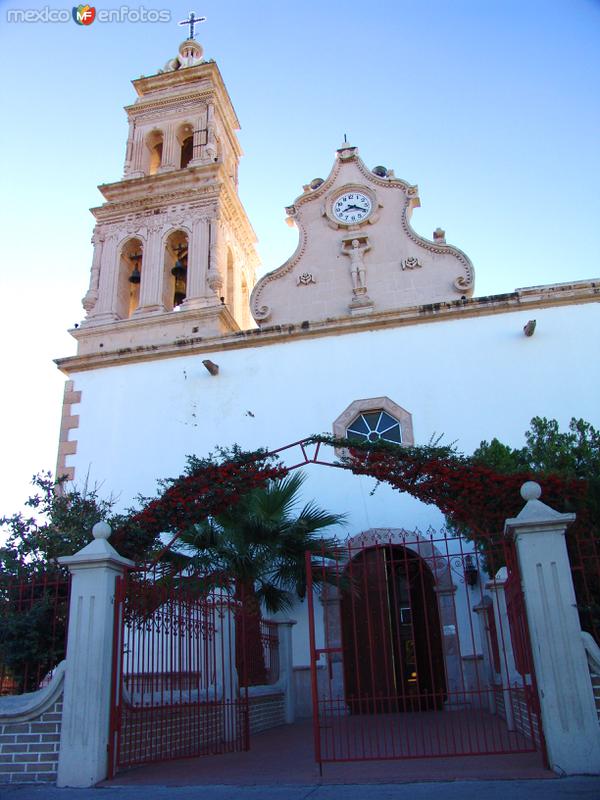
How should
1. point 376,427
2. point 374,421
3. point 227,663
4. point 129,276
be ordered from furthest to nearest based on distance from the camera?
point 129,276 → point 374,421 → point 376,427 → point 227,663

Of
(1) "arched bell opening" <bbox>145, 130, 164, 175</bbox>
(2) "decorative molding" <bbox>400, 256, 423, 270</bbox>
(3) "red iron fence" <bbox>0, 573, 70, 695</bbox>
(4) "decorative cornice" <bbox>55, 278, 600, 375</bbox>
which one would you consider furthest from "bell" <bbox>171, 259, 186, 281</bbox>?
(3) "red iron fence" <bbox>0, 573, 70, 695</bbox>

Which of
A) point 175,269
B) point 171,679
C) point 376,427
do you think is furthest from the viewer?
point 175,269

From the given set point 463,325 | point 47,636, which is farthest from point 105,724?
point 463,325

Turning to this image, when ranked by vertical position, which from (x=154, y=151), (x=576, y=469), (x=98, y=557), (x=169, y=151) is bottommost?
(x=98, y=557)

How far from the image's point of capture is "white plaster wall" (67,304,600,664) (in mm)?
12539

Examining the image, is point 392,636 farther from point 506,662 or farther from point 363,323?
point 363,323

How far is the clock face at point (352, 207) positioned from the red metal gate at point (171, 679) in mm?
9285

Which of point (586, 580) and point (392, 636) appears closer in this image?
point (586, 580)

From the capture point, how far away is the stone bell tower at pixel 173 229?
53.1 ft

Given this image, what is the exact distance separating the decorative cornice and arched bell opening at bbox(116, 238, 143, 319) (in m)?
2.53

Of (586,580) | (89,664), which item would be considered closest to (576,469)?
(586,580)

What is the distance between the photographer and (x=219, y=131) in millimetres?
19531

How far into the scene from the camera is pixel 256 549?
33.6 ft

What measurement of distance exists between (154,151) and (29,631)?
15.9 metres
